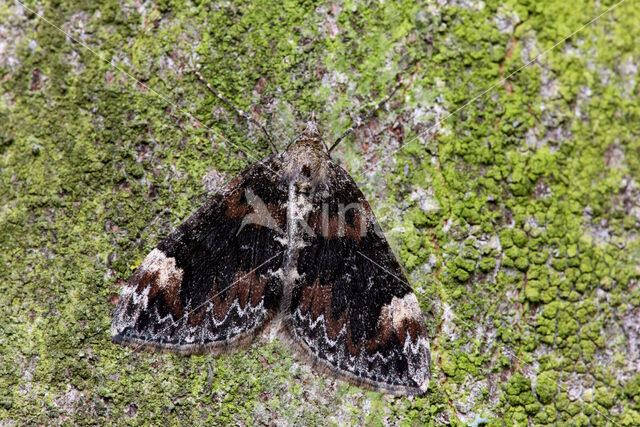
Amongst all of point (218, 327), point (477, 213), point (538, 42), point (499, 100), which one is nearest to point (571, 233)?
point (477, 213)

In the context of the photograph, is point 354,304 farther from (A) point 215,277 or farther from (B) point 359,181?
(A) point 215,277

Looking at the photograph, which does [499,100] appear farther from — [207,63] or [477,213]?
[207,63]

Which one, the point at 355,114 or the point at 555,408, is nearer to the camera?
the point at 555,408

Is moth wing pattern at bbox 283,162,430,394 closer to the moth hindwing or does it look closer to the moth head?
the moth hindwing

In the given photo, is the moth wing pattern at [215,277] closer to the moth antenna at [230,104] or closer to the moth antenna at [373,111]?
the moth antenna at [230,104]

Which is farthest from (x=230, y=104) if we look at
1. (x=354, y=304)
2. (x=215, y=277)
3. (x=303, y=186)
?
(x=354, y=304)

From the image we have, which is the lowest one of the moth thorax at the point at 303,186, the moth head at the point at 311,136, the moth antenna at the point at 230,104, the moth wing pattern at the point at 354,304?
the moth wing pattern at the point at 354,304

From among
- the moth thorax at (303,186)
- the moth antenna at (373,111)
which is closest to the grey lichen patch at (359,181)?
the moth antenna at (373,111)
